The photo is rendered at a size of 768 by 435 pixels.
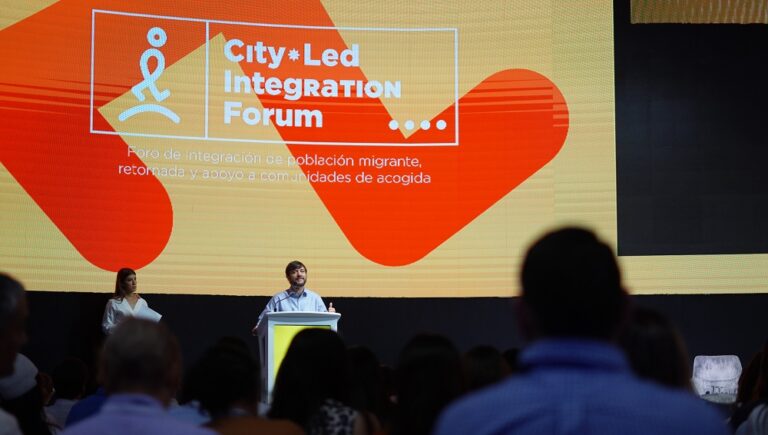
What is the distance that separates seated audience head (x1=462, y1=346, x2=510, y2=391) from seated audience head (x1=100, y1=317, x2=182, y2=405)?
4.05ft

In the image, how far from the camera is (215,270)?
7.53 metres

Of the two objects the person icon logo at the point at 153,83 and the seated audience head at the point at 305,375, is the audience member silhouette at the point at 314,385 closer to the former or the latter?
the seated audience head at the point at 305,375

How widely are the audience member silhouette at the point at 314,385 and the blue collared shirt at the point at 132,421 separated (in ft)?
2.74

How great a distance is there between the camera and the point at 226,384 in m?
2.30

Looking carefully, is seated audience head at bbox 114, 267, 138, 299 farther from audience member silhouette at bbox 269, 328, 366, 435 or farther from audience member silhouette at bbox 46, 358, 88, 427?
audience member silhouette at bbox 269, 328, 366, 435

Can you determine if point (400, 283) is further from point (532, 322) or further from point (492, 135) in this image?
point (532, 322)

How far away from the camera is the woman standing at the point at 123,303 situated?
22.4ft

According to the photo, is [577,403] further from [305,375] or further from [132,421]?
[305,375]

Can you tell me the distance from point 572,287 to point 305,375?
142 centimetres

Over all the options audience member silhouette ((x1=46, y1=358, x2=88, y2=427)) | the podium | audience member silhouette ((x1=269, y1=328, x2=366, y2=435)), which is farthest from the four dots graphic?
audience member silhouette ((x1=269, y1=328, x2=366, y2=435))

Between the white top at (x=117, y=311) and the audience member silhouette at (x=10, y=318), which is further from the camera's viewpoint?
the white top at (x=117, y=311)

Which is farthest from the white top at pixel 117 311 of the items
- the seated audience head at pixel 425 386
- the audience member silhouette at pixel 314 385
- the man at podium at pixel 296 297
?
the seated audience head at pixel 425 386

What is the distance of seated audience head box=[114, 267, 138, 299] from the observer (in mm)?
Result: 6828

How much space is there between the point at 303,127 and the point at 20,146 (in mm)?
1987
